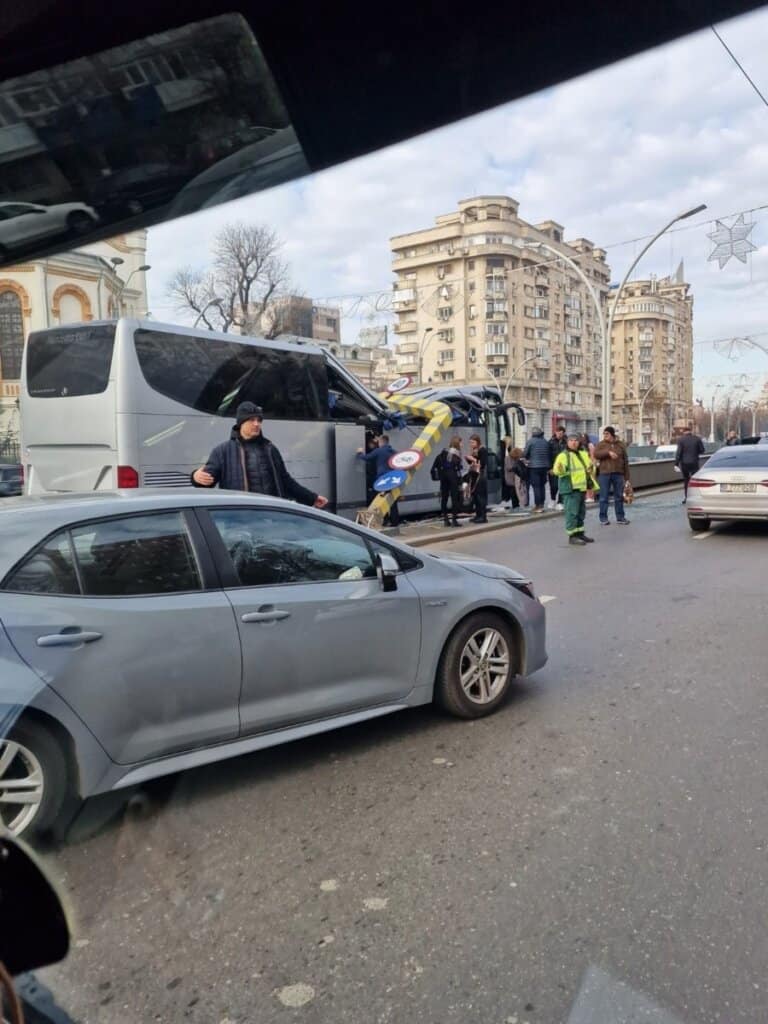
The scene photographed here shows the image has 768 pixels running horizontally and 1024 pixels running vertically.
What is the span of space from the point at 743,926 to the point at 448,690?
2.05 metres

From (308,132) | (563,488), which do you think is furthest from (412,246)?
(563,488)

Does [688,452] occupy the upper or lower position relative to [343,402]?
lower

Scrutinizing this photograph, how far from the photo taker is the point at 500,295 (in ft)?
93.9

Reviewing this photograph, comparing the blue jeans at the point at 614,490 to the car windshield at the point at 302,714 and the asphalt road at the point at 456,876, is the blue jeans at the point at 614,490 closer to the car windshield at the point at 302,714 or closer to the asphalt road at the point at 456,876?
the car windshield at the point at 302,714

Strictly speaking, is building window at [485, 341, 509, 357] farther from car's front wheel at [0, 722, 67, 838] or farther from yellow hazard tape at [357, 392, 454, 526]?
car's front wheel at [0, 722, 67, 838]

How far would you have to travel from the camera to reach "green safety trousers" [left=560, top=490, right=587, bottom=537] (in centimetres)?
1159

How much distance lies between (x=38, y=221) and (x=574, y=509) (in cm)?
937

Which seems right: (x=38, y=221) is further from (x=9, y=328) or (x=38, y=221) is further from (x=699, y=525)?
(x=699, y=525)

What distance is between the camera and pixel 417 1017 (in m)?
2.11

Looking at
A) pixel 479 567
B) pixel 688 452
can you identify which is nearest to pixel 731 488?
pixel 688 452

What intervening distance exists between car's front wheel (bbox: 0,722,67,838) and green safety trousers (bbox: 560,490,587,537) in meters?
9.56

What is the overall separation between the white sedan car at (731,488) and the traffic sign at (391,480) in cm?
483

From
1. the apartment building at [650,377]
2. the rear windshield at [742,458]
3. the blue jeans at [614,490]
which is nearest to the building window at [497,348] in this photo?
the apartment building at [650,377]

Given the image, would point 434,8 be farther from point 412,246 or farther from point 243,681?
point 412,246
